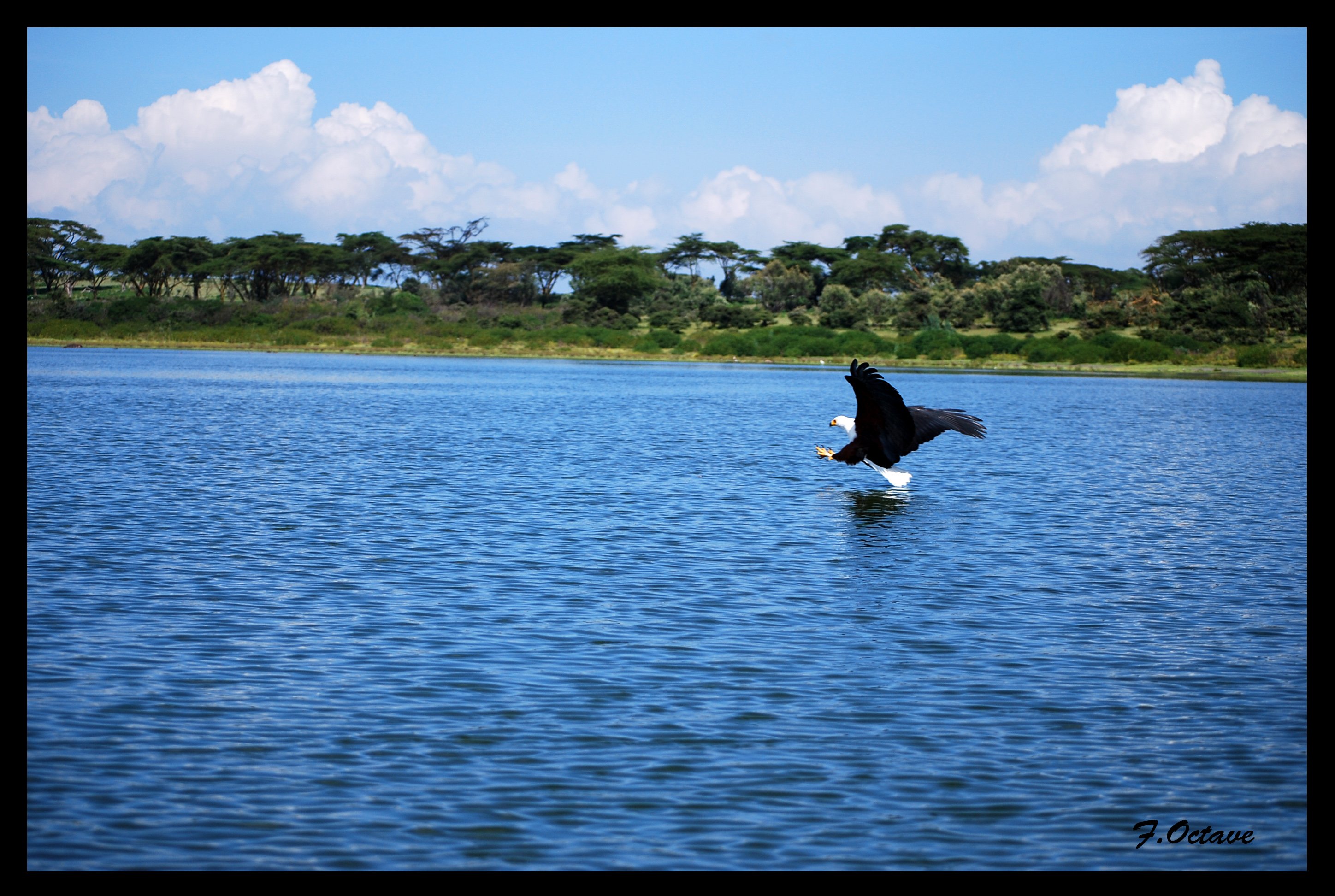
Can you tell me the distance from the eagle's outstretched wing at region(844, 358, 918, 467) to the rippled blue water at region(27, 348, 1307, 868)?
0.75m

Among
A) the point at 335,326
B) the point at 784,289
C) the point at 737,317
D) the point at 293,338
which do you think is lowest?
the point at 293,338

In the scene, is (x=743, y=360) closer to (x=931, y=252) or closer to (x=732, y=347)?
(x=732, y=347)

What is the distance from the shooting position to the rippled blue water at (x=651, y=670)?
6.36 metres

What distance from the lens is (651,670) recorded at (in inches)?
356

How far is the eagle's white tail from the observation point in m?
19.3

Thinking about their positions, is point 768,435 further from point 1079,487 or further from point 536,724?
point 536,724

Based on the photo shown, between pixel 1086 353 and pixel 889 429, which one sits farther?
pixel 1086 353

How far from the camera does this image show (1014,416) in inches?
1614

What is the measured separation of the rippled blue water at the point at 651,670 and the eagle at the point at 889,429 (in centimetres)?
60

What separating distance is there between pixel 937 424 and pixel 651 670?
10.9m

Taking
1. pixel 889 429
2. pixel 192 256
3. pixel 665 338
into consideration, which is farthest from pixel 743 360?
pixel 889 429

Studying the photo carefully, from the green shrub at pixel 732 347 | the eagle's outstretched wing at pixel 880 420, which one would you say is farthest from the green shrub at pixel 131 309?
the eagle's outstretched wing at pixel 880 420

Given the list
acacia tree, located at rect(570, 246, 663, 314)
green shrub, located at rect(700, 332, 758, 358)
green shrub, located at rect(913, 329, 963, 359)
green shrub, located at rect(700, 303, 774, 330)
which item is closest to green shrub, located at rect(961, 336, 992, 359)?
green shrub, located at rect(913, 329, 963, 359)
